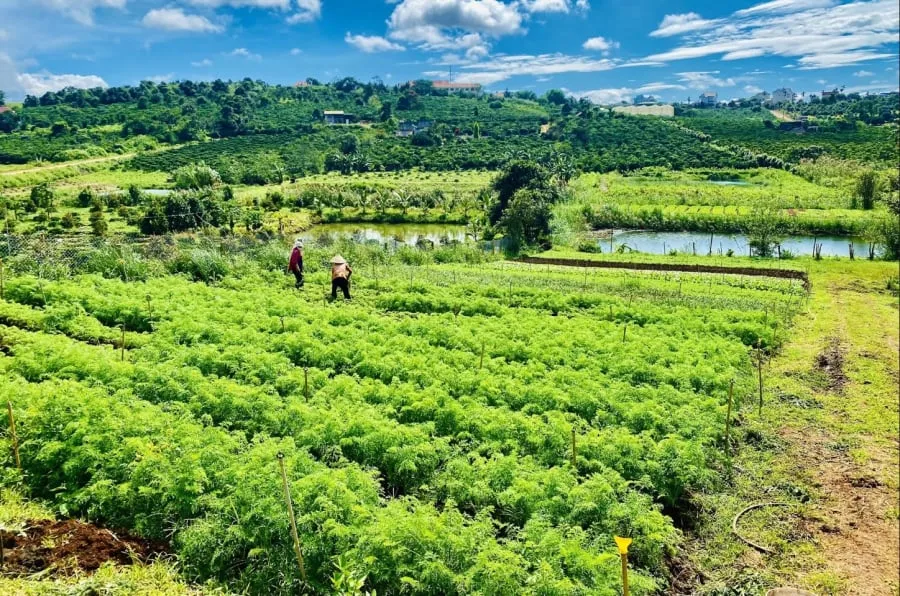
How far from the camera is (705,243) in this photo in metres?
52.2

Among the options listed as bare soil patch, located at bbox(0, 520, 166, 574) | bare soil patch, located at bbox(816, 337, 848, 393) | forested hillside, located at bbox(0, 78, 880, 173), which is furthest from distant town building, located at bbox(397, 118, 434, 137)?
bare soil patch, located at bbox(0, 520, 166, 574)

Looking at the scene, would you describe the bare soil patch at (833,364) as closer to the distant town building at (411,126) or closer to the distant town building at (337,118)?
the distant town building at (411,126)

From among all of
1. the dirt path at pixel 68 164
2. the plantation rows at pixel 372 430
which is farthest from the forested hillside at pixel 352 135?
the plantation rows at pixel 372 430

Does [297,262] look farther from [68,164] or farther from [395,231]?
[68,164]

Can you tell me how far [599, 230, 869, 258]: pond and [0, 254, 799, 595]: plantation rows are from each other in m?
32.6

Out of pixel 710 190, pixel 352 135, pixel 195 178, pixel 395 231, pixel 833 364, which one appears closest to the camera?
pixel 833 364

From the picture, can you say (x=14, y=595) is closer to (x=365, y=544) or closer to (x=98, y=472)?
(x=98, y=472)

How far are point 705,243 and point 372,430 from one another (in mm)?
49184

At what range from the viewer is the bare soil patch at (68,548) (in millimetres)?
7387

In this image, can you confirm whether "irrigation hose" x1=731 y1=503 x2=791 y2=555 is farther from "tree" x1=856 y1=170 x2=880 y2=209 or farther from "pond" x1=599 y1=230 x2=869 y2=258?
"tree" x1=856 y1=170 x2=880 y2=209

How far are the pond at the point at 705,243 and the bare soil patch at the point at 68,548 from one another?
44.3 meters

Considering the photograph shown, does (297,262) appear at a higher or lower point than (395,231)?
lower

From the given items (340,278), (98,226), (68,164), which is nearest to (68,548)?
(340,278)

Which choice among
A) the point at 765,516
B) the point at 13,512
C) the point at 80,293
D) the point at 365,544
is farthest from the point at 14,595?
the point at 80,293
